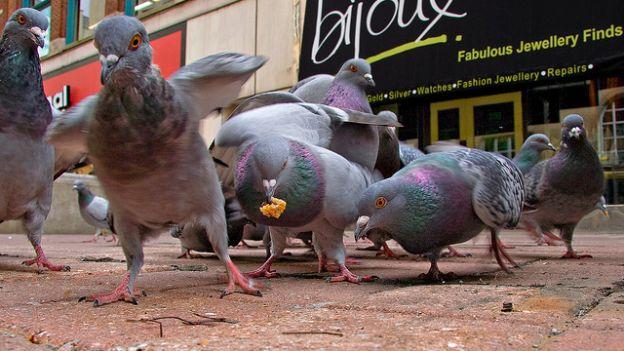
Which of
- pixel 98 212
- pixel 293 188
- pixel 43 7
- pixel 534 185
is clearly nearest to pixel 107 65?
pixel 293 188

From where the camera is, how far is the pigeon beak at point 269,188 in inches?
116

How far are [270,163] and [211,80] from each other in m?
0.61

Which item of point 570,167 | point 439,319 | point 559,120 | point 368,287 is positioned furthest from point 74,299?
point 559,120

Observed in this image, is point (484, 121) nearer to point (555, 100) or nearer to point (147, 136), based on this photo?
point (555, 100)

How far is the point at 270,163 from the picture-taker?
9.84ft

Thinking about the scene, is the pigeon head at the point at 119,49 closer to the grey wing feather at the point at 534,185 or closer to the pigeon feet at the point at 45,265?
the pigeon feet at the point at 45,265

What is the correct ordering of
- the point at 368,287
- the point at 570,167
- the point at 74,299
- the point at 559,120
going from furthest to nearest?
the point at 559,120
the point at 570,167
the point at 368,287
the point at 74,299

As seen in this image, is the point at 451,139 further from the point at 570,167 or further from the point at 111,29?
the point at 111,29

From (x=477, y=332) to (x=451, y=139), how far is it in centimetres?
850

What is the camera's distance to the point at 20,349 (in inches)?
58.6

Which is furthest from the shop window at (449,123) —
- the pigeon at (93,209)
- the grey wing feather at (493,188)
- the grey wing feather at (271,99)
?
the grey wing feather at (493,188)

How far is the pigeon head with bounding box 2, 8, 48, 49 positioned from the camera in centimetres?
363

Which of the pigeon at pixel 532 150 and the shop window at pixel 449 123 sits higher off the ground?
the shop window at pixel 449 123

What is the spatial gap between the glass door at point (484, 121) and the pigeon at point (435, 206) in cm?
651
